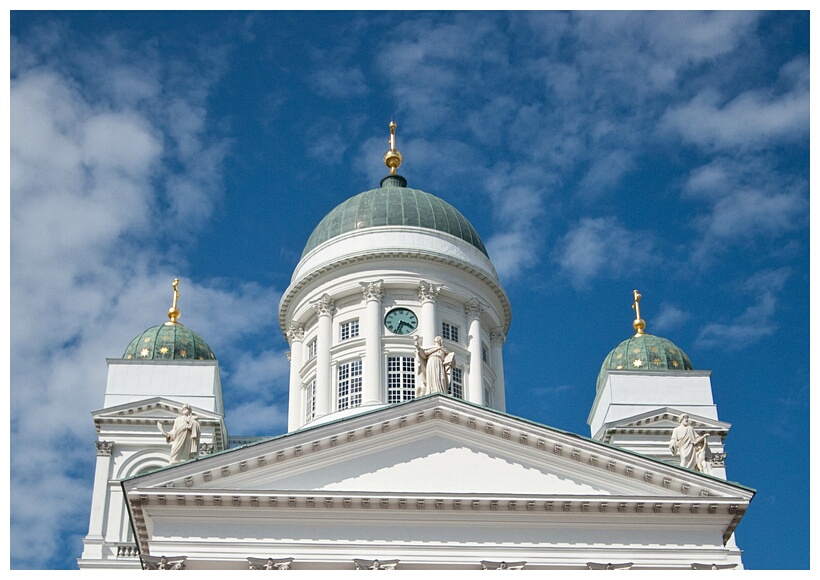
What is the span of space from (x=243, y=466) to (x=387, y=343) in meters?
16.5

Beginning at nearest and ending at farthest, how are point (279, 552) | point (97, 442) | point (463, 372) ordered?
point (279, 552) < point (97, 442) < point (463, 372)

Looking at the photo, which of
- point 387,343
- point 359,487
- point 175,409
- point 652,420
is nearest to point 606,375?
point 652,420

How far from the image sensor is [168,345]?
51.8m

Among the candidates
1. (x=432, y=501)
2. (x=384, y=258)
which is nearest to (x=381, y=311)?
(x=384, y=258)

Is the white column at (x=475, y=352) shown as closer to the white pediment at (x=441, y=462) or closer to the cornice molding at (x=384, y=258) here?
the cornice molding at (x=384, y=258)

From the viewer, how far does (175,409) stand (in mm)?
47844

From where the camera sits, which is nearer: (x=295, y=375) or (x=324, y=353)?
(x=324, y=353)

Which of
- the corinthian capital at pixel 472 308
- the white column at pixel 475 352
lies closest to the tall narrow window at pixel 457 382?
the white column at pixel 475 352

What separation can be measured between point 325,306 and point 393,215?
5121mm

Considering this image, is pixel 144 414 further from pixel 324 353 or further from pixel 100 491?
pixel 324 353

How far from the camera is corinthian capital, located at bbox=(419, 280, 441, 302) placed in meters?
50.9

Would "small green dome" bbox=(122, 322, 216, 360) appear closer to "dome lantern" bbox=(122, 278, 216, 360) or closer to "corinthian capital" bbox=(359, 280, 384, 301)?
"dome lantern" bbox=(122, 278, 216, 360)

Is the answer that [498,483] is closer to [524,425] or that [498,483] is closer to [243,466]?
[524,425]

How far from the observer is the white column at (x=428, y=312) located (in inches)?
1954
